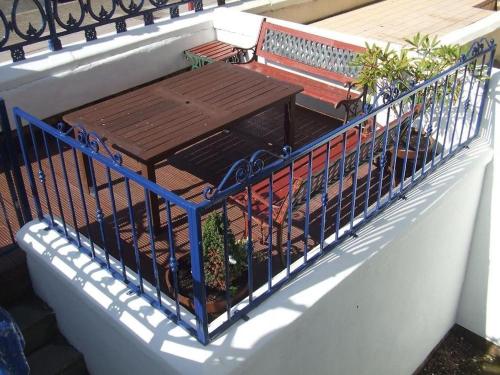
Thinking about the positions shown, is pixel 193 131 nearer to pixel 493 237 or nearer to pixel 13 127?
pixel 13 127

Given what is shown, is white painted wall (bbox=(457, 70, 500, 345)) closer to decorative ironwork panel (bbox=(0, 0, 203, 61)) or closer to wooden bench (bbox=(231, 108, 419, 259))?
wooden bench (bbox=(231, 108, 419, 259))

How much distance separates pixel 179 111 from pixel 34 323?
6.35 ft

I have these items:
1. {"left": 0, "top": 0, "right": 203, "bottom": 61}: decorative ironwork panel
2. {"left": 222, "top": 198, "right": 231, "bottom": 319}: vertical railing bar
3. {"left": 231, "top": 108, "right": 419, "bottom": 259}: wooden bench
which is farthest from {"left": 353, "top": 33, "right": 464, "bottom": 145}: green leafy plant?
{"left": 0, "top": 0, "right": 203, "bottom": 61}: decorative ironwork panel

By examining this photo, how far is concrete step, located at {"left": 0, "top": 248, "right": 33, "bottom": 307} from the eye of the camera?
12.7ft

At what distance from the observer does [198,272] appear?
2.76 metres

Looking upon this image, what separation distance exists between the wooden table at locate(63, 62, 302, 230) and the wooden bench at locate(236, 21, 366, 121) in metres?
0.64

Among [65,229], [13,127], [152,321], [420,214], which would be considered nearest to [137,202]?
[65,229]

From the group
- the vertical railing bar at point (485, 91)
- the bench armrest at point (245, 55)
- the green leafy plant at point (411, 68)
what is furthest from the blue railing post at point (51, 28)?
the vertical railing bar at point (485, 91)

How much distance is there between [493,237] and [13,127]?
4.54 m

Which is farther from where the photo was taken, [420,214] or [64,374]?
[420,214]

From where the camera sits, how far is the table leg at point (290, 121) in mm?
5250

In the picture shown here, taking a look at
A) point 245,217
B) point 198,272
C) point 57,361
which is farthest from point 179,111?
point 198,272

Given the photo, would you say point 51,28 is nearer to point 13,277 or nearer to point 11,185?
point 11,185

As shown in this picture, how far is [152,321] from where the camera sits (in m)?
3.12
